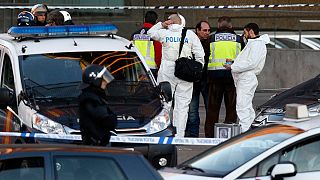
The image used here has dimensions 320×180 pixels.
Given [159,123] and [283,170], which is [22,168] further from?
[159,123]

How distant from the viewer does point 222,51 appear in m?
13.4

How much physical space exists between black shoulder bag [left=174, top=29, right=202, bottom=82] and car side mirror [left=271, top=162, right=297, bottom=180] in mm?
5716

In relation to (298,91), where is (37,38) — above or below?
above

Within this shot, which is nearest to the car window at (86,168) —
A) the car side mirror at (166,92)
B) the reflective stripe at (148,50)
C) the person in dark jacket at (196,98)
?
the car side mirror at (166,92)

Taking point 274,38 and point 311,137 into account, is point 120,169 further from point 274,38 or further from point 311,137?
point 274,38

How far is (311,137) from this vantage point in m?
7.63

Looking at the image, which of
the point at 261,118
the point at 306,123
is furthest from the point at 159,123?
the point at 306,123

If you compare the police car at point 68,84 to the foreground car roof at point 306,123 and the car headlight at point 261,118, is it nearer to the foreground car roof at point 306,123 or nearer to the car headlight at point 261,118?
the car headlight at point 261,118

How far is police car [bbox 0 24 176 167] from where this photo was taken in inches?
400

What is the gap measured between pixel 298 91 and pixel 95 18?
986 cm

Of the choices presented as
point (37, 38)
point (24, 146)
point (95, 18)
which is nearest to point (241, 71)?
point (37, 38)

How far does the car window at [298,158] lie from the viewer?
24.4 ft

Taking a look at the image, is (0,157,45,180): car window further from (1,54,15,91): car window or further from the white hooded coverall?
the white hooded coverall

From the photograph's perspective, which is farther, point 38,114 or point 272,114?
point 272,114
